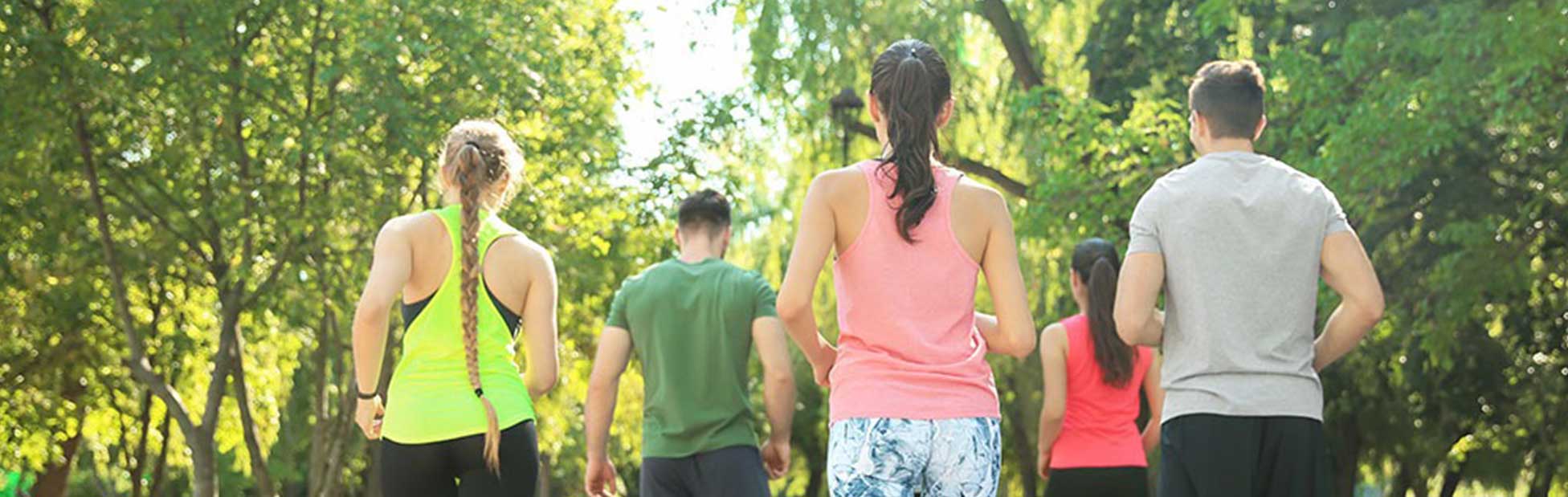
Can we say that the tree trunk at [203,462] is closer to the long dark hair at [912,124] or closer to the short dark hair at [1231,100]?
the short dark hair at [1231,100]

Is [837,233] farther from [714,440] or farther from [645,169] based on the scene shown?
[645,169]

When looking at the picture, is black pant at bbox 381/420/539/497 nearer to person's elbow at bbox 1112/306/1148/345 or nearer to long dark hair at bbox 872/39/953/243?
long dark hair at bbox 872/39/953/243

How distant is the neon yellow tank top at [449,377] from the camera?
19.0 feet

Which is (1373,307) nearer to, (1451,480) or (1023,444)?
(1023,444)

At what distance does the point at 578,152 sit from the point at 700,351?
1089 cm

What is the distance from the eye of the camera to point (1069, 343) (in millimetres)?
7789

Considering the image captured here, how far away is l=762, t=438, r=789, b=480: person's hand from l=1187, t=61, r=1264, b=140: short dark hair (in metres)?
2.41

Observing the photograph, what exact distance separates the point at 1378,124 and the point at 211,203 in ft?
30.6

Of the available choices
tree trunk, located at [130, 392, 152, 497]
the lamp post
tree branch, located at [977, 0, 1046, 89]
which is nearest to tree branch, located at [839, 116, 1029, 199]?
tree branch, located at [977, 0, 1046, 89]

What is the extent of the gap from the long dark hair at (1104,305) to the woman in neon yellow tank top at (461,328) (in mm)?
2324

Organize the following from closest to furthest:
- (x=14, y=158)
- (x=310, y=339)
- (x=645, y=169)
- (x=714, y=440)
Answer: (x=714, y=440) → (x=14, y=158) → (x=645, y=169) → (x=310, y=339)

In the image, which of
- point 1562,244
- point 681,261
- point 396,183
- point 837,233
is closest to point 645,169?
point 396,183

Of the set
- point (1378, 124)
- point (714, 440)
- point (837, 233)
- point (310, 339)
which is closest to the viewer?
point (837, 233)

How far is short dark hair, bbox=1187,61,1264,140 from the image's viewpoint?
212 inches
